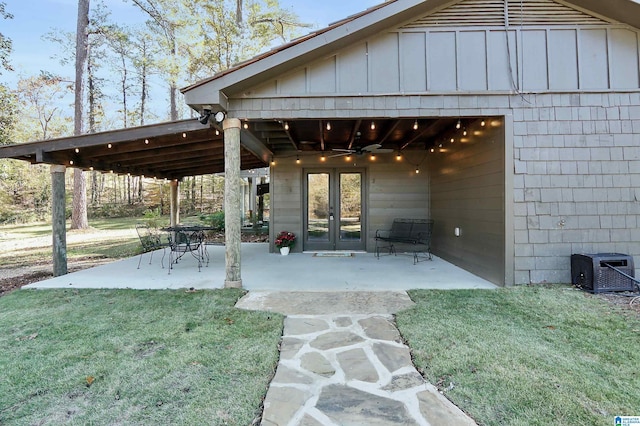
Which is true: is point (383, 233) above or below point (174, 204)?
below

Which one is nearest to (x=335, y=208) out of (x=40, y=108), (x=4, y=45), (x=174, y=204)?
(x=174, y=204)

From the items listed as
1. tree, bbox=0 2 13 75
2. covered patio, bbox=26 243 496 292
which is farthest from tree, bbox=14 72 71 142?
covered patio, bbox=26 243 496 292

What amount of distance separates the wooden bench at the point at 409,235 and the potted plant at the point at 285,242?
2.19m

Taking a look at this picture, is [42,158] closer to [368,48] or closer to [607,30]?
[368,48]

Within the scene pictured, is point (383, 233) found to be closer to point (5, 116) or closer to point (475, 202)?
point (475, 202)

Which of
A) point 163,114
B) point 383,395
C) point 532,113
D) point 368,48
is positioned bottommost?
point 383,395

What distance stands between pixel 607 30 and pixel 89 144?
331 inches

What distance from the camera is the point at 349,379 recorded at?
221cm

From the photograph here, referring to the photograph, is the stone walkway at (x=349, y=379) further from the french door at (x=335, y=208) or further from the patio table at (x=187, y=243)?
the french door at (x=335, y=208)

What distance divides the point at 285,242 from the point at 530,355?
592 centimetres

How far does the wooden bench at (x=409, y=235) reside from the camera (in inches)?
289

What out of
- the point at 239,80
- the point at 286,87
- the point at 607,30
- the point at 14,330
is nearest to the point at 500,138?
the point at 607,30

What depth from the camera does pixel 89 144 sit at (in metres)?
5.31

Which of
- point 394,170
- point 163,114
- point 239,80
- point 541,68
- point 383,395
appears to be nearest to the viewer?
point 383,395
